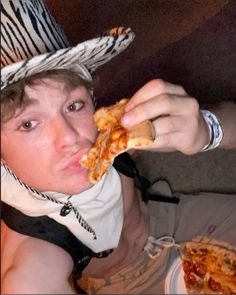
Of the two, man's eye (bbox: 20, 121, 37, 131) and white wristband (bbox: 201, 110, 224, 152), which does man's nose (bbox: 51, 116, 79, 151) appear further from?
white wristband (bbox: 201, 110, 224, 152)

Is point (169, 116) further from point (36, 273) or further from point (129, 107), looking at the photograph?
point (36, 273)

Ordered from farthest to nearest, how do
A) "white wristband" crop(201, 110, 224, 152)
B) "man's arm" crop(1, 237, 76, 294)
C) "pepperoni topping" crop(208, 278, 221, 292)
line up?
"white wristband" crop(201, 110, 224, 152) → "pepperoni topping" crop(208, 278, 221, 292) → "man's arm" crop(1, 237, 76, 294)

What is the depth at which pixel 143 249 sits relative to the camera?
62 centimetres

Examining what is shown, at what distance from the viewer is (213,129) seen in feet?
2.24

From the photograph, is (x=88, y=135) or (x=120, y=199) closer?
(x=88, y=135)

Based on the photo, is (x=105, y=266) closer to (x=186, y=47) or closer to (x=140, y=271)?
(x=140, y=271)

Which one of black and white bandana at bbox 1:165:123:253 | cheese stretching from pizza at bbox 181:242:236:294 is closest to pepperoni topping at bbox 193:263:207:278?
cheese stretching from pizza at bbox 181:242:236:294

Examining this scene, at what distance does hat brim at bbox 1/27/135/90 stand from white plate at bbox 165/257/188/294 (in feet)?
0.82

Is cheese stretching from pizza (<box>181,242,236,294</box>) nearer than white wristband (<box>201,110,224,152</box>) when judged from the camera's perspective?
Yes

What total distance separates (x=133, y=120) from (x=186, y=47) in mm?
203

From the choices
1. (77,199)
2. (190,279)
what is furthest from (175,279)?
(77,199)

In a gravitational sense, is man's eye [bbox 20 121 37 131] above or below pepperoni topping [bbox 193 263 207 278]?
above

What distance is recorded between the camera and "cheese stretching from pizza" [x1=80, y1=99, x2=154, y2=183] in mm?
515

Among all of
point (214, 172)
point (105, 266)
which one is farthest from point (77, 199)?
point (214, 172)
